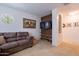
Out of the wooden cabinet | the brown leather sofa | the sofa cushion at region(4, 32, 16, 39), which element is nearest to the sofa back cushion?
the brown leather sofa

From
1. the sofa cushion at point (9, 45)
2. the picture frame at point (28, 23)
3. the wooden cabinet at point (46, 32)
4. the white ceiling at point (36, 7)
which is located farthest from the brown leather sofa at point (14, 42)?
the white ceiling at point (36, 7)

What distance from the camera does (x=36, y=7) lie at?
235cm

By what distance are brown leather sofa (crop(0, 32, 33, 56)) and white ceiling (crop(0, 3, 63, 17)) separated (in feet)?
1.81

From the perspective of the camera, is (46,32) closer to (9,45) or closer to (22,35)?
(22,35)

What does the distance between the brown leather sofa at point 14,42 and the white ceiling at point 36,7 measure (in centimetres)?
55

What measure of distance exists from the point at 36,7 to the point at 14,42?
95 cm

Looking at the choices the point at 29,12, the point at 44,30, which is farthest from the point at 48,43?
the point at 29,12

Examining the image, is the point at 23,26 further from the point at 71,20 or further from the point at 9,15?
the point at 71,20

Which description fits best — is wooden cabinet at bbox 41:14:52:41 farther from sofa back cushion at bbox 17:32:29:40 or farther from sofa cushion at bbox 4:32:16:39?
sofa cushion at bbox 4:32:16:39

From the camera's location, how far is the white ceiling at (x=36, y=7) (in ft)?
7.24

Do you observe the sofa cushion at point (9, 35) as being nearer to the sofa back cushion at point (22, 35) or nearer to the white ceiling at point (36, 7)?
the sofa back cushion at point (22, 35)

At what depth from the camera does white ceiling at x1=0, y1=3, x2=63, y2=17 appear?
7.24ft

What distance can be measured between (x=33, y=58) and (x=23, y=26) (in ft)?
2.59

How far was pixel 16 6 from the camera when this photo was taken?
2.21m
